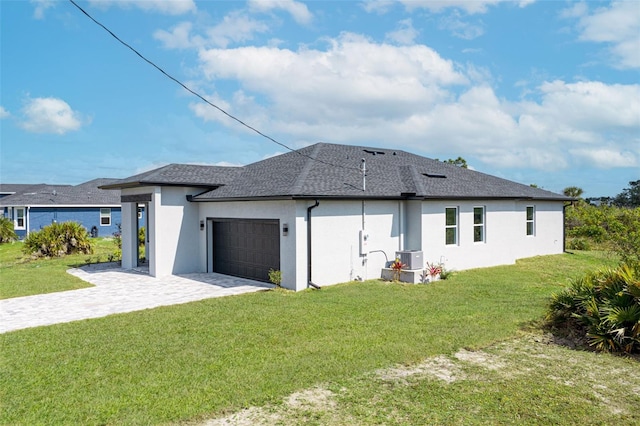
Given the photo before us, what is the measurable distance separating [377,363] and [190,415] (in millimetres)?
2822

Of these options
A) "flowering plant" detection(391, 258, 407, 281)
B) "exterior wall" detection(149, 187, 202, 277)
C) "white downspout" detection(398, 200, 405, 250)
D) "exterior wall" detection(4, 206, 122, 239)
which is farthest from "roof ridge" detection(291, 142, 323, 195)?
"exterior wall" detection(4, 206, 122, 239)

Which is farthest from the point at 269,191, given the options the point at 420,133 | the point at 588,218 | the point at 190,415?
the point at 588,218

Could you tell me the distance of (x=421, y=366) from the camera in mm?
6191

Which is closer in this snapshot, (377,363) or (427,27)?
(377,363)

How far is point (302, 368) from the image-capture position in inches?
237

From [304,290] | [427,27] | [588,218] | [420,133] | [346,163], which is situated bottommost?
[304,290]

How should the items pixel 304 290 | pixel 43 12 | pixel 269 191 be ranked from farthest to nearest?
pixel 269 191
pixel 304 290
pixel 43 12

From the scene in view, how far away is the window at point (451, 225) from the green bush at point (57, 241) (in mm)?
18276

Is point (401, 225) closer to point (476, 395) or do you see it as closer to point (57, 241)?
point (476, 395)

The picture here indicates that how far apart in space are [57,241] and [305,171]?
14710 mm

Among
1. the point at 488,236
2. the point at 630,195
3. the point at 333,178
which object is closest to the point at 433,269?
the point at 488,236

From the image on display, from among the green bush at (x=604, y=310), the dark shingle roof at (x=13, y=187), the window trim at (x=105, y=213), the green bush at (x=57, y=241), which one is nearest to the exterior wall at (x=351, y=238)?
the green bush at (x=604, y=310)

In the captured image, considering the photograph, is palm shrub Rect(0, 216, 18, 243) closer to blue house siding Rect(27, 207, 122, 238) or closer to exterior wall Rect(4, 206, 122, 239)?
exterior wall Rect(4, 206, 122, 239)

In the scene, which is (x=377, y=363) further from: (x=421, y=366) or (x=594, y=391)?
(x=594, y=391)
